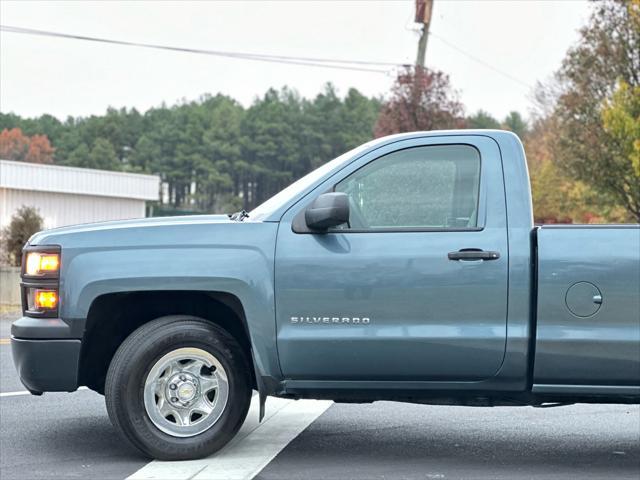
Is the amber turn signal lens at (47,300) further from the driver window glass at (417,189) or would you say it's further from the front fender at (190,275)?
the driver window glass at (417,189)

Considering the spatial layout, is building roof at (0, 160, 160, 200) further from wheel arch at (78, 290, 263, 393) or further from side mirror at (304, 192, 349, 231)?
side mirror at (304, 192, 349, 231)

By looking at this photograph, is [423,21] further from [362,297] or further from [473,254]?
[362,297]

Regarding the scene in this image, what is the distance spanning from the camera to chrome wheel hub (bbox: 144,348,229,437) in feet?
19.4

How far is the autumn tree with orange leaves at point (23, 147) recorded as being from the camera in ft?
412

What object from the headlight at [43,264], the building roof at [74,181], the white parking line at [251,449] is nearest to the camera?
the white parking line at [251,449]

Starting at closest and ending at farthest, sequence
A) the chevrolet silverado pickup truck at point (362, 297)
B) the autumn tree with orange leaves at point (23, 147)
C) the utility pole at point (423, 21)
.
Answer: the chevrolet silverado pickup truck at point (362, 297) < the utility pole at point (423, 21) < the autumn tree with orange leaves at point (23, 147)

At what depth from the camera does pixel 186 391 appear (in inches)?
234

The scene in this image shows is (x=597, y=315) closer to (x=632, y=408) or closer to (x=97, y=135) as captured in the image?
(x=632, y=408)

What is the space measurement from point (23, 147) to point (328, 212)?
12866 centimetres

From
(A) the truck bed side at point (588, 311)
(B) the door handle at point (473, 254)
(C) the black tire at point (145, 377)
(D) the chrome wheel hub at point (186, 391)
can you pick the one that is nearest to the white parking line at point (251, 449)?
(C) the black tire at point (145, 377)

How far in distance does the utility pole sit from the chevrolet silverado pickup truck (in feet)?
76.0

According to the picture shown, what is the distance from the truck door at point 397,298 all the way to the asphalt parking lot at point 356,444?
0.57 m

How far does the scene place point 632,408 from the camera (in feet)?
27.4

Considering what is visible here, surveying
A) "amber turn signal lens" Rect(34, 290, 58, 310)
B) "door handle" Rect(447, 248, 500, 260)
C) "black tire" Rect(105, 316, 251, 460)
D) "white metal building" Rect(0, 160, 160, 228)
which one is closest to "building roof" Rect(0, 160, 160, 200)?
"white metal building" Rect(0, 160, 160, 228)
